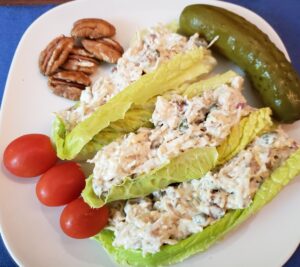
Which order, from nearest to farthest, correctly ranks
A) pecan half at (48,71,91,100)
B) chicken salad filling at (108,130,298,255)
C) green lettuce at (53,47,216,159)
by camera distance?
chicken salad filling at (108,130,298,255) < green lettuce at (53,47,216,159) < pecan half at (48,71,91,100)

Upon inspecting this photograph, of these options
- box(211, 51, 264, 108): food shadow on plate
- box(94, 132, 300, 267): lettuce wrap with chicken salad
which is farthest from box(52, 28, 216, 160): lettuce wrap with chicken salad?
box(94, 132, 300, 267): lettuce wrap with chicken salad

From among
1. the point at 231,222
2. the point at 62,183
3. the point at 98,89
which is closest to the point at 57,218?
the point at 62,183

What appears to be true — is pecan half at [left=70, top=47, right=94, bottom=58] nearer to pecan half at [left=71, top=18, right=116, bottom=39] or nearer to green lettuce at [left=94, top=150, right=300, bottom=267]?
pecan half at [left=71, top=18, right=116, bottom=39]

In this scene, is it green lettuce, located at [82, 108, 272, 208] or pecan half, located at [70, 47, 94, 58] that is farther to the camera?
pecan half, located at [70, 47, 94, 58]

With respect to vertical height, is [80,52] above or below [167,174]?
above

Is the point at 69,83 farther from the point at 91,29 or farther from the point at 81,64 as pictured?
the point at 91,29

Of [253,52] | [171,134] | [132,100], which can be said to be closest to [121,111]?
[132,100]

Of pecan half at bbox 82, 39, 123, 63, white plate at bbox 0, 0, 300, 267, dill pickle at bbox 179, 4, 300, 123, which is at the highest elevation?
dill pickle at bbox 179, 4, 300, 123
